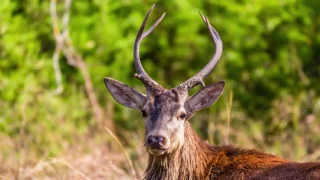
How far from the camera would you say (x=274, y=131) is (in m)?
15.7

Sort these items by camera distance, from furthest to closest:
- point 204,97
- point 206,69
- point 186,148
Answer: point 204,97, point 206,69, point 186,148

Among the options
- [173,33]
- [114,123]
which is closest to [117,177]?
[114,123]

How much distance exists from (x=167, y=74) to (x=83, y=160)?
296 inches

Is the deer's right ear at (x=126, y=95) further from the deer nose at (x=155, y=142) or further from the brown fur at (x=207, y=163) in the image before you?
the deer nose at (x=155, y=142)

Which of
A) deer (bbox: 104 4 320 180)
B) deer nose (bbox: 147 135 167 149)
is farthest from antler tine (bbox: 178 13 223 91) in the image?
deer nose (bbox: 147 135 167 149)

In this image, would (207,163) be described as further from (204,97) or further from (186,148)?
(204,97)

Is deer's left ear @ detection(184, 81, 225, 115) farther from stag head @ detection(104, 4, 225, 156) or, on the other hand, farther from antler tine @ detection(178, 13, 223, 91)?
antler tine @ detection(178, 13, 223, 91)

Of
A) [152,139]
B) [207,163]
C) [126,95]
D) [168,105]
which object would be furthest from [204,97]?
[152,139]

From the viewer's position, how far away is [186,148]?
9.51 metres

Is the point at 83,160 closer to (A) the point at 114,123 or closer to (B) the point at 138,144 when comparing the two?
(B) the point at 138,144

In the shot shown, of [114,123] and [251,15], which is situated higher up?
[251,15]

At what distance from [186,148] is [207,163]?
269 millimetres

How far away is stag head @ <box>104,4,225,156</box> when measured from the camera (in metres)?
9.16

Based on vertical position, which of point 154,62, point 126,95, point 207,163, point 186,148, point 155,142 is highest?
point 154,62
